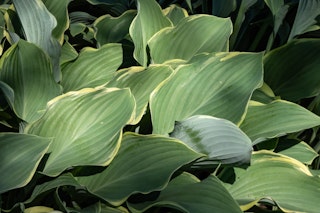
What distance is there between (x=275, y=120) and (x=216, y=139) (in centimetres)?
25

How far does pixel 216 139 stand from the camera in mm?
1160

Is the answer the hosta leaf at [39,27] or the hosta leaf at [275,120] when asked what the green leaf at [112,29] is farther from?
the hosta leaf at [275,120]

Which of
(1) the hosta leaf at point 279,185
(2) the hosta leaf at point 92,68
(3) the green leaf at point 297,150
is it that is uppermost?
(2) the hosta leaf at point 92,68

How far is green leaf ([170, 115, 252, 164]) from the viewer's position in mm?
1142

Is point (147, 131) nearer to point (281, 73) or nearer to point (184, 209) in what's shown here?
→ point (184, 209)

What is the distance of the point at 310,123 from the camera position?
4.33ft

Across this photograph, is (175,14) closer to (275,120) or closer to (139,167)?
(275,120)

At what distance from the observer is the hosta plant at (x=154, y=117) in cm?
113

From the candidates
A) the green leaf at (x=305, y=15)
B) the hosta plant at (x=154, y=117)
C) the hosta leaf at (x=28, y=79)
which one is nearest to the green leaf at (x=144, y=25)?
the hosta plant at (x=154, y=117)

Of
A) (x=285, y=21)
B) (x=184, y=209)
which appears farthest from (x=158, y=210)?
(x=285, y=21)

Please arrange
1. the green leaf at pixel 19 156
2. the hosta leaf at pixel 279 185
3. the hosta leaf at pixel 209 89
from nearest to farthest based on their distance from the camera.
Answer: the green leaf at pixel 19 156, the hosta leaf at pixel 279 185, the hosta leaf at pixel 209 89

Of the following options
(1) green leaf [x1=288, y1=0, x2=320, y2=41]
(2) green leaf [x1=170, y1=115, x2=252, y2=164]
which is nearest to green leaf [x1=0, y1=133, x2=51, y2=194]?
(2) green leaf [x1=170, y1=115, x2=252, y2=164]

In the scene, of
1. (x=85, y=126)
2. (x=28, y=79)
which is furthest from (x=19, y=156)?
(x=28, y=79)

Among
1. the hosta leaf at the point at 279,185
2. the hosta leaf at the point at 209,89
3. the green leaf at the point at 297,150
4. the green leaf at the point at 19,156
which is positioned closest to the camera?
the green leaf at the point at 19,156
